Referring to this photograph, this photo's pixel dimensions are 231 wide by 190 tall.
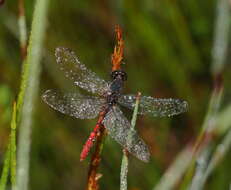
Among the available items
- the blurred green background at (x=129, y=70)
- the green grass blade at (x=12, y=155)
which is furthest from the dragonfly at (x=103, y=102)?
the blurred green background at (x=129, y=70)

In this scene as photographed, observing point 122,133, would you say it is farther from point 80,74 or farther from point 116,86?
point 80,74

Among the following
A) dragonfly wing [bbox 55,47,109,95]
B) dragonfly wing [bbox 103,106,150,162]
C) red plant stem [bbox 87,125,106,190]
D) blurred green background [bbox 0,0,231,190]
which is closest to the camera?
red plant stem [bbox 87,125,106,190]

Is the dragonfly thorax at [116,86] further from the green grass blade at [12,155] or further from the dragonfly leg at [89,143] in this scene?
the green grass blade at [12,155]

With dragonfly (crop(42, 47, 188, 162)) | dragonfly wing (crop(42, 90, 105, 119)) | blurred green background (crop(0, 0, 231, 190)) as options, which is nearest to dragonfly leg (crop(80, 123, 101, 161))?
dragonfly (crop(42, 47, 188, 162))

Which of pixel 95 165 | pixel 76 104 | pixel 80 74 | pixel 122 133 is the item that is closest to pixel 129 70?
pixel 80 74

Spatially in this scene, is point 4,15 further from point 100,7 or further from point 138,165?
point 138,165

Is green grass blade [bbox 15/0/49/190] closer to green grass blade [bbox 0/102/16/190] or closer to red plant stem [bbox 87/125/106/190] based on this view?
green grass blade [bbox 0/102/16/190]

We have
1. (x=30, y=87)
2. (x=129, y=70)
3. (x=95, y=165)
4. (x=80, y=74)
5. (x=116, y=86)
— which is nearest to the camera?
(x=30, y=87)
